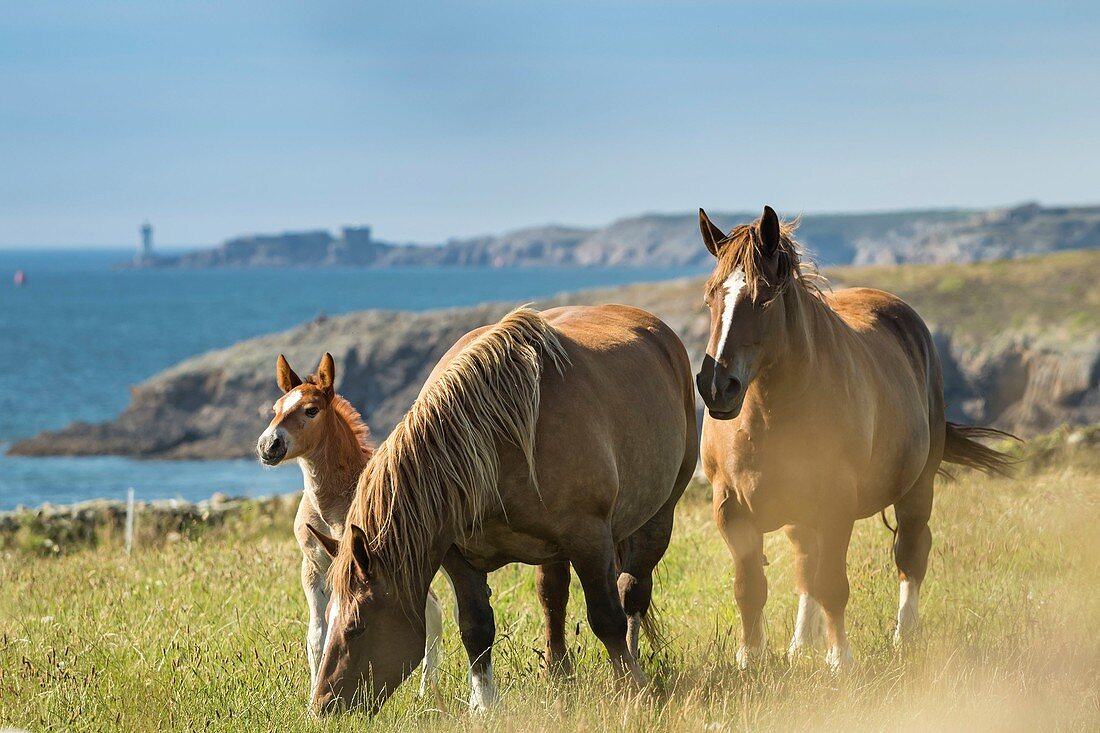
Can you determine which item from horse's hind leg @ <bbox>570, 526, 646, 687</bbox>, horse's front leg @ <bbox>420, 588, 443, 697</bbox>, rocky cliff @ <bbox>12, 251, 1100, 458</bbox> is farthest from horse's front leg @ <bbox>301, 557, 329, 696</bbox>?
rocky cliff @ <bbox>12, 251, 1100, 458</bbox>

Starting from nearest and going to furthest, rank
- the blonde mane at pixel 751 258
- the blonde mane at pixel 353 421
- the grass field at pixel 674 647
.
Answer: the grass field at pixel 674 647 → the blonde mane at pixel 751 258 → the blonde mane at pixel 353 421

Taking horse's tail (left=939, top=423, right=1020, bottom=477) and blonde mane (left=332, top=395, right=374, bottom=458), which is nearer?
blonde mane (left=332, top=395, right=374, bottom=458)

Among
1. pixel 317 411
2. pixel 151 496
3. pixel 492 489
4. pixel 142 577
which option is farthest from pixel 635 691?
pixel 151 496

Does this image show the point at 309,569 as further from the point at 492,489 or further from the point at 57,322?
the point at 57,322

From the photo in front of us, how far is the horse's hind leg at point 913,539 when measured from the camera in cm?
725

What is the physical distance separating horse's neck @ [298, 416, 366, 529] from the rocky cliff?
38.2 metres

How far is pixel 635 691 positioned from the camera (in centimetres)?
547

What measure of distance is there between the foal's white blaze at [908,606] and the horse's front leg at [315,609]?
10.9 feet

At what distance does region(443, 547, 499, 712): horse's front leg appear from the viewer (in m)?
5.32

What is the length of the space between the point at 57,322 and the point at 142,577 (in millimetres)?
133087

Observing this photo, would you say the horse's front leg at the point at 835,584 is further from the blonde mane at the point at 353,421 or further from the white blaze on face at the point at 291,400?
the white blaze on face at the point at 291,400

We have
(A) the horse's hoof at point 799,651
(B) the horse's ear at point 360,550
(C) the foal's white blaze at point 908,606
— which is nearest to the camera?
(B) the horse's ear at point 360,550

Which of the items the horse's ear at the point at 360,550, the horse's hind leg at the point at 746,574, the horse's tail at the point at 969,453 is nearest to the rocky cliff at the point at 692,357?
the horse's tail at the point at 969,453

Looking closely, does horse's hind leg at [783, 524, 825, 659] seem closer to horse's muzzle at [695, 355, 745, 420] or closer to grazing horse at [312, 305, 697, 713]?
grazing horse at [312, 305, 697, 713]
